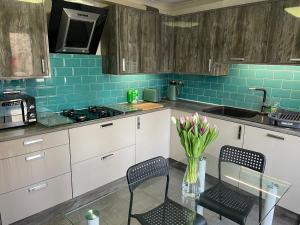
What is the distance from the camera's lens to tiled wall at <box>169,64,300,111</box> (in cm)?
254

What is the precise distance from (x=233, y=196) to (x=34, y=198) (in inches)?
70.4

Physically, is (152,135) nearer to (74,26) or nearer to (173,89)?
(173,89)

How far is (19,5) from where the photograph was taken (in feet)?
6.48

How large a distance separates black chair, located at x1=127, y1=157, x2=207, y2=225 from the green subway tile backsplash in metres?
1.50

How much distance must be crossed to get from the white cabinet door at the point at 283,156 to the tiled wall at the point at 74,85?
1800 millimetres

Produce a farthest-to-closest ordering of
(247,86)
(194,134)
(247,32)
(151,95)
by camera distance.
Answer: (151,95), (247,86), (247,32), (194,134)

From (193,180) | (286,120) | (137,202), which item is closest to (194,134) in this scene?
(193,180)

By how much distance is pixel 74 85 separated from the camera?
274cm

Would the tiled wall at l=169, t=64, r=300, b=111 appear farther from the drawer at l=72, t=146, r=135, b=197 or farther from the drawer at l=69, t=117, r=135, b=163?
the drawer at l=72, t=146, r=135, b=197

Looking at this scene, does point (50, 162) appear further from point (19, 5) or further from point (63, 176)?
point (19, 5)

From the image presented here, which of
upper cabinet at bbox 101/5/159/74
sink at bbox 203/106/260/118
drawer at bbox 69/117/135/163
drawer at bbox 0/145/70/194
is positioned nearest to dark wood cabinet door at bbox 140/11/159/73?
upper cabinet at bbox 101/5/159/74

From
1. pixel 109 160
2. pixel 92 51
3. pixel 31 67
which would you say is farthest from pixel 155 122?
pixel 31 67

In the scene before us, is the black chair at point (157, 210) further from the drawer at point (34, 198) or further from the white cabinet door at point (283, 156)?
the white cabinet door at point (283, 156)

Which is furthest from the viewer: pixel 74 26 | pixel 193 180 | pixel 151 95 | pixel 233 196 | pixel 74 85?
pixel 151 95
